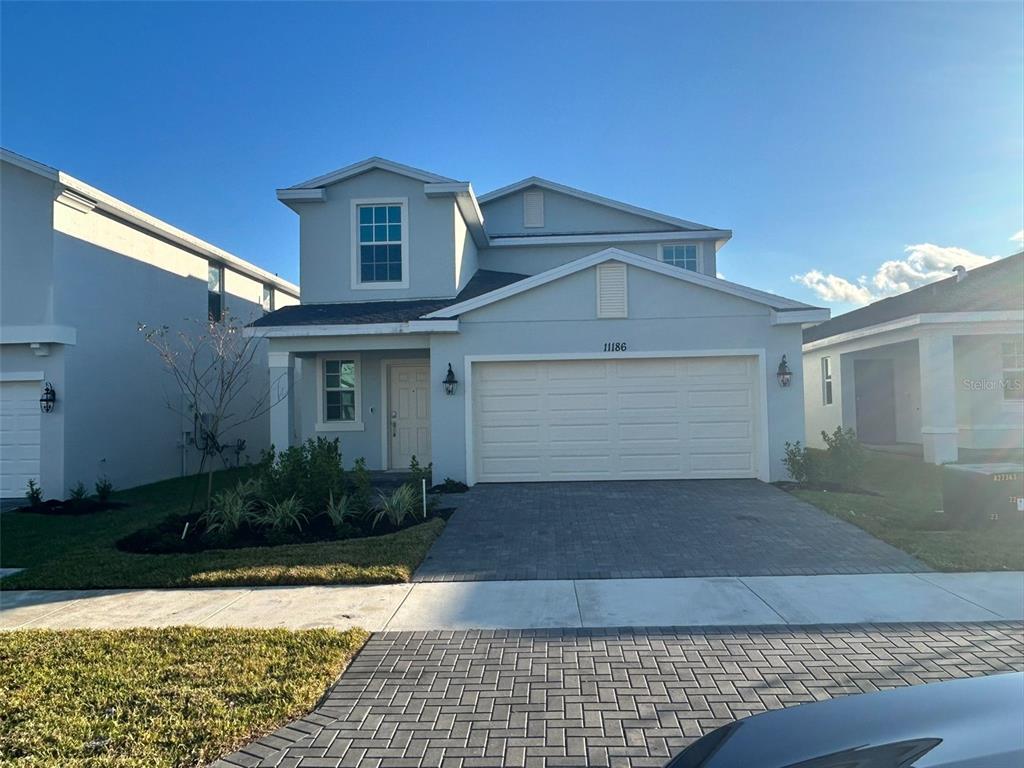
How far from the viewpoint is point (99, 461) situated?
1403 centimetres

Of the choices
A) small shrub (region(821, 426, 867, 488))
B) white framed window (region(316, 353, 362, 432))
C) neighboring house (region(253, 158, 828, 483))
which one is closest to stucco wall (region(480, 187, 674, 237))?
neighboring house (region(253, 158, 828, 483))

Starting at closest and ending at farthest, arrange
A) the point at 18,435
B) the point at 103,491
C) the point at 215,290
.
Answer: the point at 103,491 < the point at 18,435 < the point at 215,290

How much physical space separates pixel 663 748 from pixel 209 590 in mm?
5117

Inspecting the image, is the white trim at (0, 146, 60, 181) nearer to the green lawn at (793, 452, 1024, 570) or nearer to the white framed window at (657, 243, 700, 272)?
the white framed window at (657, 243, 700, 272)

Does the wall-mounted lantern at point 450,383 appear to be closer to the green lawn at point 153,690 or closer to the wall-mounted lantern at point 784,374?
the wall-mounted lantern at point 784,374

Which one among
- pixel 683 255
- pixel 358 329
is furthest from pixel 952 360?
pixel 358 329

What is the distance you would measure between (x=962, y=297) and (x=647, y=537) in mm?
12191

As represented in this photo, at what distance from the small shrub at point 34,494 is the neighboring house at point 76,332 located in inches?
5.3

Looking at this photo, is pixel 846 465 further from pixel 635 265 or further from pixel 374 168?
pixel 374 168

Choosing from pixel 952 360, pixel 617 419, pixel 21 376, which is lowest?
pixel 617 419

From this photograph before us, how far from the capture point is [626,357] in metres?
12.7

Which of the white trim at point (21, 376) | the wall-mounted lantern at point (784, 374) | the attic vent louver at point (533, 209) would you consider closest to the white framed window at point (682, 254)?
the attic vent louver at point (533, 209)

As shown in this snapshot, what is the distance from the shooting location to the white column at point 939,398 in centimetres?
1443

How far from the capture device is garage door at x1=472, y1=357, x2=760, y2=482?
41.6ft
